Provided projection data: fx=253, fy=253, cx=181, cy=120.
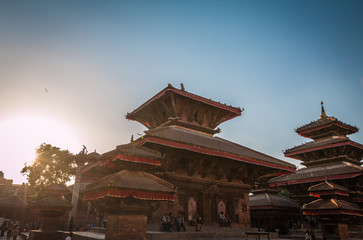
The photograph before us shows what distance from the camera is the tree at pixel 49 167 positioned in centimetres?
3431

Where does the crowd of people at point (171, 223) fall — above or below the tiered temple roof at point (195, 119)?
below

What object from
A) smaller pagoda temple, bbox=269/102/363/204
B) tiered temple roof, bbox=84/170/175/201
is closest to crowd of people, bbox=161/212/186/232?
tiered temple roof, bbox=84/170/175/201

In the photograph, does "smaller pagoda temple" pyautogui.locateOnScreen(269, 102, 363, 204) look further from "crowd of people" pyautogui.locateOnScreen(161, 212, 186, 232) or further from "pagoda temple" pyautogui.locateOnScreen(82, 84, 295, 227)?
"crowd of people" pyautogui.locateOnScreen(161, 212, 186, 232)

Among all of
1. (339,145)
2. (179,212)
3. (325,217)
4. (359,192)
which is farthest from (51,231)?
(339,145)

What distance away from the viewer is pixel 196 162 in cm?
1502

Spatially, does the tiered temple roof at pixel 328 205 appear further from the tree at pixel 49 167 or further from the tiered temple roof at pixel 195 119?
the tree at pixel 49 167

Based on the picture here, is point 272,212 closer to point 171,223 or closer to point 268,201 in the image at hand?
point 268,201

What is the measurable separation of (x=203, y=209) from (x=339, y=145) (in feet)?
70.7

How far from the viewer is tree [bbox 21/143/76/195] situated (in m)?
34.3

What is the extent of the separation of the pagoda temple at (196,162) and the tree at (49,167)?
20.7 m

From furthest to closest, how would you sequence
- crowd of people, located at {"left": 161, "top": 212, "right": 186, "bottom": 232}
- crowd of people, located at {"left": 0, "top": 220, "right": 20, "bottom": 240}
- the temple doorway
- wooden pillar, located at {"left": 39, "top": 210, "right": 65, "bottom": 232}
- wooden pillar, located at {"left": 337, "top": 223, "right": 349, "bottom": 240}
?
1. crowd of people, located at {"left": 0, "top": 220, "right": 20, "bottom": 240}
2. wooden pillar, located at {"left": 39, "top": 210, "right": 65, "bottom": 232}
3. the temple doorway
4. wooden pillar, located at {"left": 337, "top": 223, "right": 349, "bottom": 240}
5. crowd of people, located at {"left": 161, "top": 212, "right": 186, "bottom": 232}

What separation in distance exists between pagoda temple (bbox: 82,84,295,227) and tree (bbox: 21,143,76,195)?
2073cm

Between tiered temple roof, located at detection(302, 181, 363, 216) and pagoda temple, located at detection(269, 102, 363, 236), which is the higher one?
pagoda temple, located at detection(269, 102, 363, 236)

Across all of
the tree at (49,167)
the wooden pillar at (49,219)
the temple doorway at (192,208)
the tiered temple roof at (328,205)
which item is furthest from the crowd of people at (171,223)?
the tree at (49,167)
